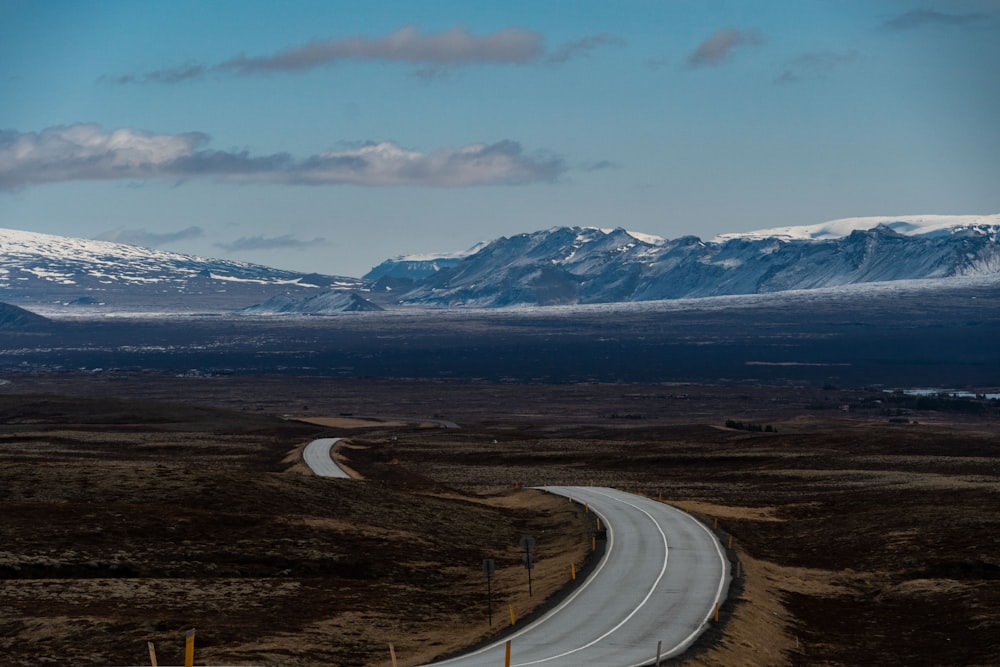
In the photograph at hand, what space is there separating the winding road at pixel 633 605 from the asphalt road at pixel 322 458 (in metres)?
28.7

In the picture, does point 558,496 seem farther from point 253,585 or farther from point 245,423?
point 245,423

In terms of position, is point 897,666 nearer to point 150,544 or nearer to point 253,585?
point 253,585

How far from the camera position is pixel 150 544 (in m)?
47.7

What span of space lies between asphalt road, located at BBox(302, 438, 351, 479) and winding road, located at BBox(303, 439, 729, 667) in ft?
94.1

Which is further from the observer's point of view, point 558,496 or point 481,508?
point 558,496

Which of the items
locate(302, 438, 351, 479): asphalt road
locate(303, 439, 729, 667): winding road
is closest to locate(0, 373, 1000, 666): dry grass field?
locate(303, 439, 729, 667): winding road

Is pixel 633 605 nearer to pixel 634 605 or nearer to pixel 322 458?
pixel 634 605

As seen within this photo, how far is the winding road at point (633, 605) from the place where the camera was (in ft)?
109

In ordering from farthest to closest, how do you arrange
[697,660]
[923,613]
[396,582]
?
[396,582]
[923,613]
[697,660]

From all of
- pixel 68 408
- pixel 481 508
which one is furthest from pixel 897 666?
pixel 68 408

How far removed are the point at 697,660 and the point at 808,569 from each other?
19.7 m

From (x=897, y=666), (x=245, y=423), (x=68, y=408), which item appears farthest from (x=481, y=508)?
(x=68, y=408)

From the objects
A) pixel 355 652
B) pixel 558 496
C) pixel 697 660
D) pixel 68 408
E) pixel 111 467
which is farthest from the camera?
pixel 68 408

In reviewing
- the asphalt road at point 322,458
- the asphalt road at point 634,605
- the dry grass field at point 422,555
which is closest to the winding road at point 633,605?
the asphalt road at point 634,605
